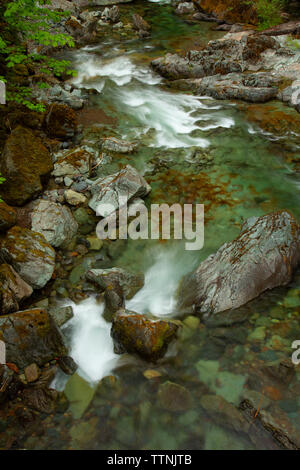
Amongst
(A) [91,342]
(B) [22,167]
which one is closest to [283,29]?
(B) [22,167]

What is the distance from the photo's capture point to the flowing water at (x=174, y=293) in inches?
137

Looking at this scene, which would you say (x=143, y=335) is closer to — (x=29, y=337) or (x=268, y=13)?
(x=29, y=337)

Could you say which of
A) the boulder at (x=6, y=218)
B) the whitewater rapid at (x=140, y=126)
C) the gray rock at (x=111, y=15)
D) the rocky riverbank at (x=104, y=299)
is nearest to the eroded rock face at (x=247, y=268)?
the rocky riverbank at (x=104, y=299)

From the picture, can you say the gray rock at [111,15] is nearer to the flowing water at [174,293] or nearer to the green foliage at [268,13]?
the green foliage at [268,13]

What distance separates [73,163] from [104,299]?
3710 millimetres

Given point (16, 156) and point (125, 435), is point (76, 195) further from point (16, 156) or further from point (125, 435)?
point (125, 435)

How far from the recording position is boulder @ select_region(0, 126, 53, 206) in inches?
231

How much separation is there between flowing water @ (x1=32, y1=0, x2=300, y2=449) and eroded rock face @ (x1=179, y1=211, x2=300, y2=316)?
9.0 inches

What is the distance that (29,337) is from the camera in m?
3.72

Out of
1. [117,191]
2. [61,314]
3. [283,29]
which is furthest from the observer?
[283,29]

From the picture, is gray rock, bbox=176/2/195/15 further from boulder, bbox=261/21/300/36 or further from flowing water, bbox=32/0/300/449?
flowing water, bbox=32/0/300/449

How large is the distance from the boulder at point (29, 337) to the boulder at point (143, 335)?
0.86m

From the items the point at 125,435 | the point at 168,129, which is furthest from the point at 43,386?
the point at 168,129

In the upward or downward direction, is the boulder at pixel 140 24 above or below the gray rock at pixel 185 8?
below
